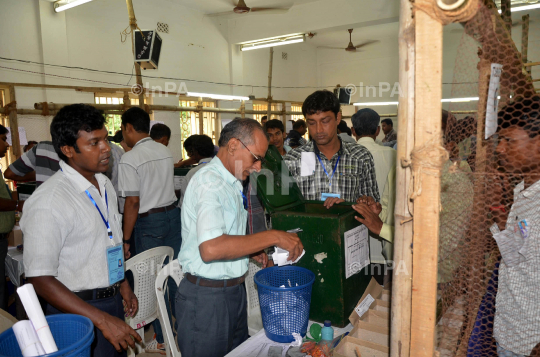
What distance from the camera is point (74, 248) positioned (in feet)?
4.75

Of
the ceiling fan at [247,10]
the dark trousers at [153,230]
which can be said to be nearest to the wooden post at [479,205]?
the dark trousers at [153,230]

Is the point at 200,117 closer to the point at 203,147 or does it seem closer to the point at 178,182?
the point at 178,182

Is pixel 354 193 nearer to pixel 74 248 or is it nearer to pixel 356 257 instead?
pixel 356 257

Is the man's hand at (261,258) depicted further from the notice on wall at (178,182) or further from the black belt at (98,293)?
the notice on wall at (178,182)

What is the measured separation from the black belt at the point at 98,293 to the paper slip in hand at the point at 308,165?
1.29 metres

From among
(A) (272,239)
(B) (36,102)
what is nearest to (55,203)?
(A) (272,239)

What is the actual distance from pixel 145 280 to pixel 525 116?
2.23 metres

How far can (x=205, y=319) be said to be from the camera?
1526 millimetres

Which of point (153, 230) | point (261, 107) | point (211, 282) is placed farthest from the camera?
point (261, 107)

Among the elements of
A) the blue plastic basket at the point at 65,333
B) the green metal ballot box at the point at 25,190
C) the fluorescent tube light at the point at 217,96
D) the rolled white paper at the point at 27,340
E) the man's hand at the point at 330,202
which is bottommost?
the blue plastic basket at the point at 65,333

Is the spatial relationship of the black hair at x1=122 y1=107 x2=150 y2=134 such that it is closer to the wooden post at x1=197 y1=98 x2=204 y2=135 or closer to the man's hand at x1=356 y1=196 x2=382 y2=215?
the man's hand at x1=356 y1=196 x2=382 y2=215

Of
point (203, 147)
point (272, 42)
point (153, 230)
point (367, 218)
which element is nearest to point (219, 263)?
point (367, 218)

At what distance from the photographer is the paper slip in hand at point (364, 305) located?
5.01ft

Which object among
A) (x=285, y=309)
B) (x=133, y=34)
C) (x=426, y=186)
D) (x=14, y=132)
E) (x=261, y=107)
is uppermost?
(x=133, y=34)
